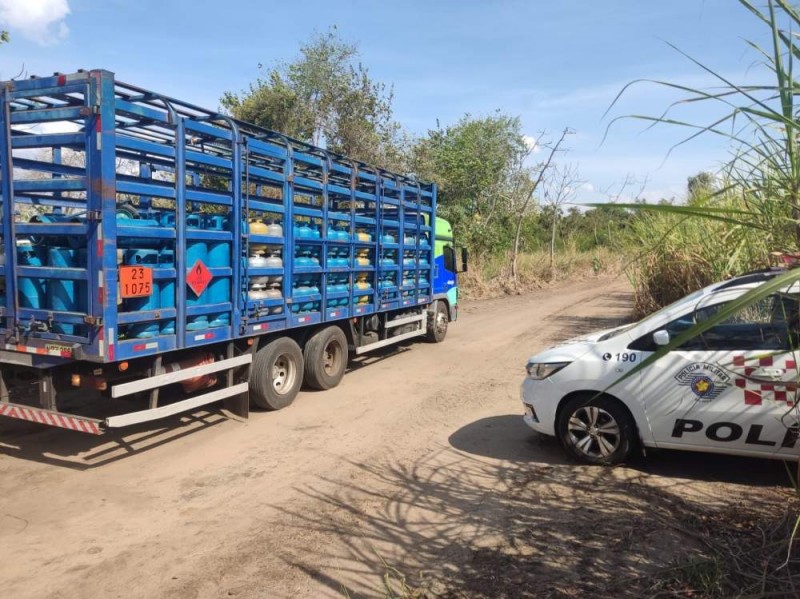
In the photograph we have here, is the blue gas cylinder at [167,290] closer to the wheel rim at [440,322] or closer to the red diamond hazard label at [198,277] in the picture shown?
the red diamond hazard label at [198,277]

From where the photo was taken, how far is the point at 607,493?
192 inches

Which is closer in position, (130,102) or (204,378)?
(130,102)

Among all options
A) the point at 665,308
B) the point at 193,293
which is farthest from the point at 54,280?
the point at 665,308

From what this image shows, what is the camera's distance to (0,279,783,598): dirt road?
373 cm

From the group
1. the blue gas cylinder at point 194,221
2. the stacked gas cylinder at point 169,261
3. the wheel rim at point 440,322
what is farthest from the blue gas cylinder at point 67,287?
the wheel rim at point 440,322

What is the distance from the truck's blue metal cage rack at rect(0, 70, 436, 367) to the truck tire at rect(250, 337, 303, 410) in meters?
0.29

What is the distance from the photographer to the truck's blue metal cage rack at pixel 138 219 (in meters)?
5.26

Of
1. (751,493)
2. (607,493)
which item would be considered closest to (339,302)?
(607,493)

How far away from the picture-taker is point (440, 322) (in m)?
12.8

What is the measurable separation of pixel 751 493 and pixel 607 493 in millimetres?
1078

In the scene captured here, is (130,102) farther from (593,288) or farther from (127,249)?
(593,288)

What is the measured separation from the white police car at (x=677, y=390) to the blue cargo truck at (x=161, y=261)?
330 centimetres

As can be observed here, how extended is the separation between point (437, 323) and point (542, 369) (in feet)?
22.7

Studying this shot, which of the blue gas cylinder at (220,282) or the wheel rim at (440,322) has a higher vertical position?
the blue gas cylinder at (220,282)
